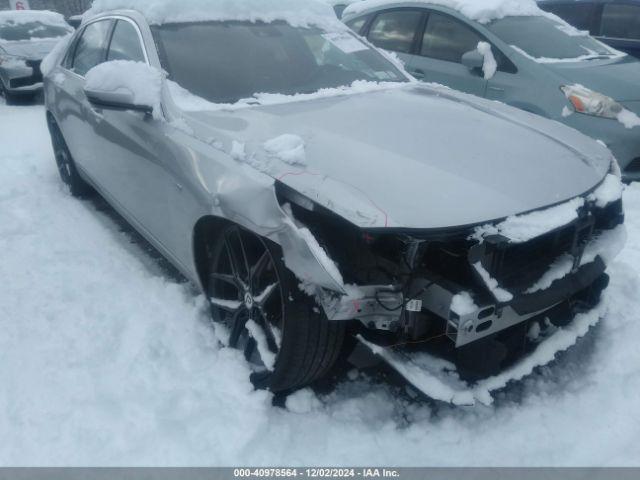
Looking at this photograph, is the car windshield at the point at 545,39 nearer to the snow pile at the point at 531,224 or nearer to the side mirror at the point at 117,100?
the snow pile at the point at 531,224

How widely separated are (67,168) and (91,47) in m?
1.27

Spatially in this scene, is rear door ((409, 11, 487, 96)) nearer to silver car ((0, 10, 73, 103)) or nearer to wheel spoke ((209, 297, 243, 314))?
wheel spoke ((209, 297, 243, 314))

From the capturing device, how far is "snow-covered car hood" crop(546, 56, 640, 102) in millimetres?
4706

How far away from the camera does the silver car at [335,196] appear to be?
6.41 feet

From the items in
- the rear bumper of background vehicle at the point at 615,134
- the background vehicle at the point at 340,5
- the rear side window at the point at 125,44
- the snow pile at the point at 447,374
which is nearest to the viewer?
the snow pile at the point at 447,374

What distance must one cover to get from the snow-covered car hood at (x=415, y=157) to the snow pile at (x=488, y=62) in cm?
213

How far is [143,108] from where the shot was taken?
8.95 feet

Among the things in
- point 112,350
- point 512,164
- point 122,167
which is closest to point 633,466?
point 512,164

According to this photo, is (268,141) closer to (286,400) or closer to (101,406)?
(286,400)

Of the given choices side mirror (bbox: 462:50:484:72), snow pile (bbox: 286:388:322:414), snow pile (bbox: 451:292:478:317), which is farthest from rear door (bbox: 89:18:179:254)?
side mirror (bbox: 462:50:484:72)

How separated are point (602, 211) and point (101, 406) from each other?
2.36m

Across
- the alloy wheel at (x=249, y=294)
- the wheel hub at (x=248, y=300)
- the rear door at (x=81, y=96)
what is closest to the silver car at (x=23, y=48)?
the rear door at (x=81, y=96)

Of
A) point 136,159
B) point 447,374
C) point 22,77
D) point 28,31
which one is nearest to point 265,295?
point 447,374

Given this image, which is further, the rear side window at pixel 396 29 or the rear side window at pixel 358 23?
the rear side window at pixel 358 23
